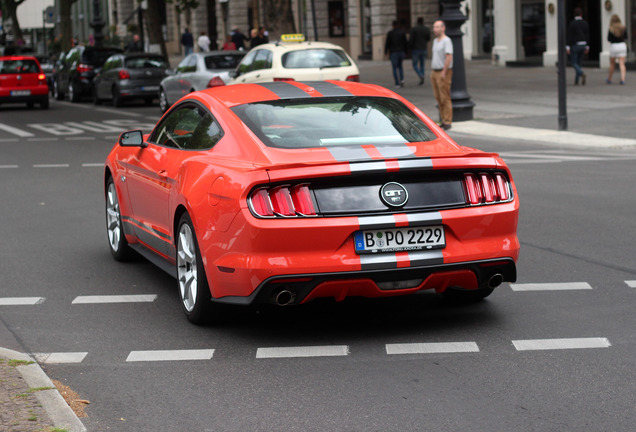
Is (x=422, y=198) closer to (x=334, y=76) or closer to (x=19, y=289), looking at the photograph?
(x=19, y=289)

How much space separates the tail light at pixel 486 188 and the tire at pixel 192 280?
5.11ft

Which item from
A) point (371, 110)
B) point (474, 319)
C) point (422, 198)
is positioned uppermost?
point (371, 110)

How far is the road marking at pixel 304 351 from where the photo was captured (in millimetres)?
6039

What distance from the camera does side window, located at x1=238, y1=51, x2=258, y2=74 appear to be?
942 inches

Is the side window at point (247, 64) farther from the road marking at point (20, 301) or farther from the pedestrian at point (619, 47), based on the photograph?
the road marking at point (20, 301)

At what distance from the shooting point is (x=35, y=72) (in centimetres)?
3219

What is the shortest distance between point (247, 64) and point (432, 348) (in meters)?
18.5

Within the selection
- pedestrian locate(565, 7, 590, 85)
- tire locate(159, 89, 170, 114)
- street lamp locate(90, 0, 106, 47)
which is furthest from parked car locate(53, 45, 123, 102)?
pedestrian locate(565, 7, 590, 85)

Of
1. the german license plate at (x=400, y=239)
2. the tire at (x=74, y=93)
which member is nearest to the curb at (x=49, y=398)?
the german license plate at (x=400, y=239)

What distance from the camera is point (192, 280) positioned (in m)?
6.77

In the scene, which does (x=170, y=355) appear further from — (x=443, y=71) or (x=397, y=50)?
(x=397, y=50)

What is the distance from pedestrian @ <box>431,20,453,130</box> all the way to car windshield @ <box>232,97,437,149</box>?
44.6ft

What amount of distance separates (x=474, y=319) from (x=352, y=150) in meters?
1.31

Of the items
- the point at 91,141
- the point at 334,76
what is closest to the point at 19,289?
the point at 91,141
